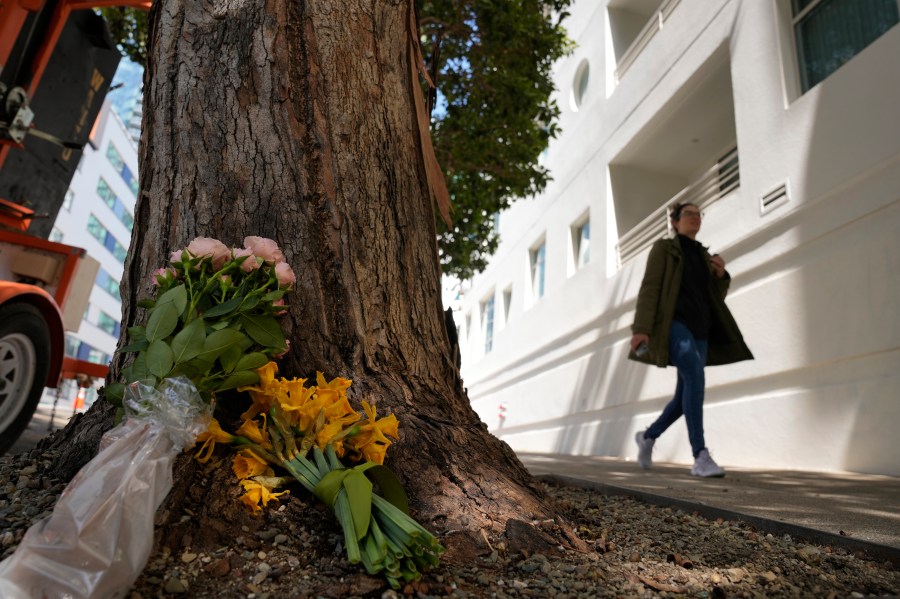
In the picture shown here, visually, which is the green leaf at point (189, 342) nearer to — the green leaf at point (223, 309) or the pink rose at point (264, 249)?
the green leaf at point (223, 309)

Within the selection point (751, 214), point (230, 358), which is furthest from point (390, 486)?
point (751, 214)

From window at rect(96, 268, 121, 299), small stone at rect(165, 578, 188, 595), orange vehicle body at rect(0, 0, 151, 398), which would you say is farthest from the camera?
window at rect(96, 268, 121, 299)

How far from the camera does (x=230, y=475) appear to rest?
1706mm

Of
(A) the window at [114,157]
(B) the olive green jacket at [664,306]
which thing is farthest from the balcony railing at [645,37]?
(A) the window at [114,157]

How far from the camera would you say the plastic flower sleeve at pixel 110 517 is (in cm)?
122

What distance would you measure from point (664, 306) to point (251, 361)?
331cm

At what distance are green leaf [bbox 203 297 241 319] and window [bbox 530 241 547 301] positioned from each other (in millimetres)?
12614

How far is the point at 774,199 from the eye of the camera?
237 inches

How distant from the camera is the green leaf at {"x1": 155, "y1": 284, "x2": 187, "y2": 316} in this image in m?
1.73

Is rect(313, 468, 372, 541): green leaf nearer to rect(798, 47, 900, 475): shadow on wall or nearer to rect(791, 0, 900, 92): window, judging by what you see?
rect(798, 47, 900, 475): shadow on wall

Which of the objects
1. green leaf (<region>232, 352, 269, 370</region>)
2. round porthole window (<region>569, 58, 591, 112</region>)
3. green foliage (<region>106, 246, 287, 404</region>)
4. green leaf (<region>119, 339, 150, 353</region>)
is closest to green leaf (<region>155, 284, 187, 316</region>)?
green foliage (<region>106, 246, 287, 404</region>)

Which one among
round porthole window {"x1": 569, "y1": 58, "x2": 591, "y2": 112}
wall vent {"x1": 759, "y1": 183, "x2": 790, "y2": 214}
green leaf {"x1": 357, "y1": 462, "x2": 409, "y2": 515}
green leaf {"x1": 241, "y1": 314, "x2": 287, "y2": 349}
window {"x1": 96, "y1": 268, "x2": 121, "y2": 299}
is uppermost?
window {"x1": 96, "y1": 268, "x2": 121, "y2": 299}

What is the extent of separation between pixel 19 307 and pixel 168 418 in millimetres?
2316

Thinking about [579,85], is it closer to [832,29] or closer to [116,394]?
[832,29]
